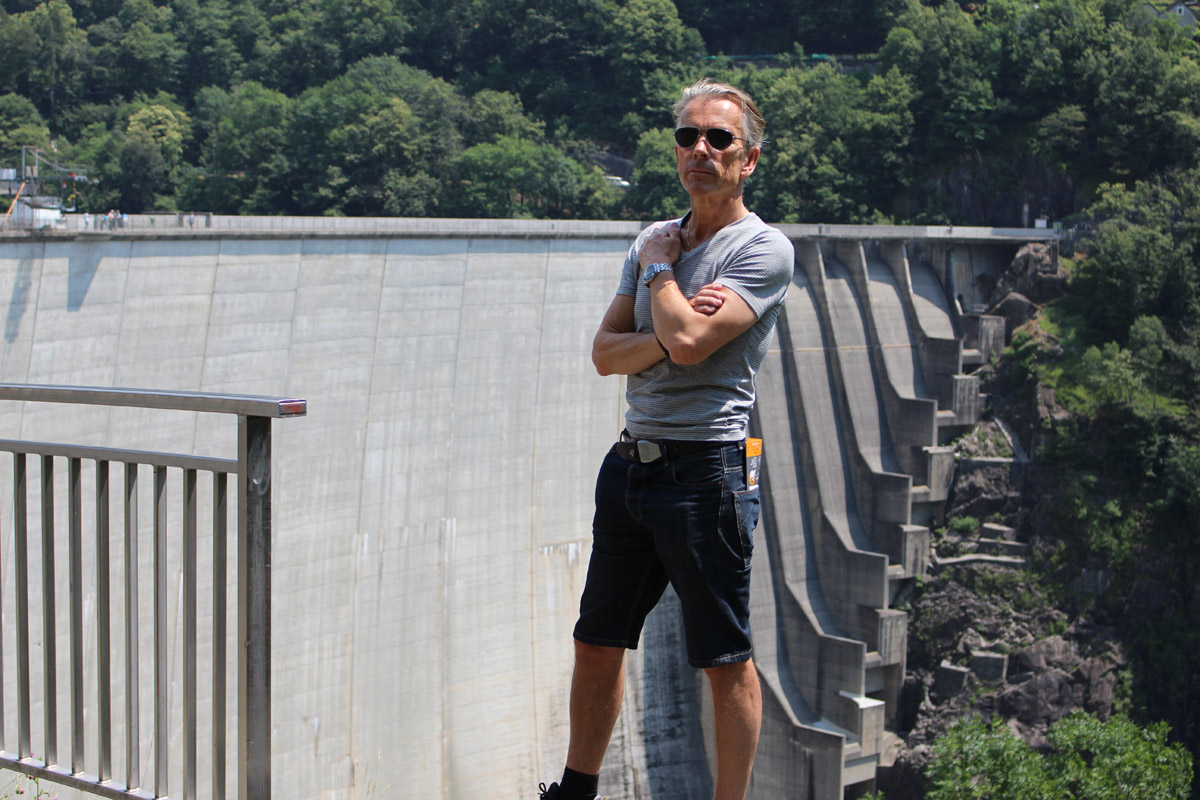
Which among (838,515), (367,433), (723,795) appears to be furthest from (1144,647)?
(723,795)

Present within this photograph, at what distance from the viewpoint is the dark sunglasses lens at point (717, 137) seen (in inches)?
127

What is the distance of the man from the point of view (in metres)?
3.09

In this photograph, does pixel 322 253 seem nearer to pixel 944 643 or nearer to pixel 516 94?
pixel 944 643

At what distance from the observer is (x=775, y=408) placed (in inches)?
934

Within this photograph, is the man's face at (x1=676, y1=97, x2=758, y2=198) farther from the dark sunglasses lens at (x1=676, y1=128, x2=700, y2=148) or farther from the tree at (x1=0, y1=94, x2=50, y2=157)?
the tree at (x1=0, y1=94, x2=50, y2=157)

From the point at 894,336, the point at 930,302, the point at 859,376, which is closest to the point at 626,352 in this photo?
the point at 859,376

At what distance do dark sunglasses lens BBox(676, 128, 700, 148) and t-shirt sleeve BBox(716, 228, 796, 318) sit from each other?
1.06 feet

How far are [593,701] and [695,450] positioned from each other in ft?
2.58

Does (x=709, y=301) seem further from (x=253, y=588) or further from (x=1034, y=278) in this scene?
(x=1034, y=278)

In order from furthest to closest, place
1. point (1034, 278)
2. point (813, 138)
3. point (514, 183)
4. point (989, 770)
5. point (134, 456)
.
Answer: point (514, 183) → point (813, 138) → point (1034, 278) → point (989, 770) → point (134, 456)

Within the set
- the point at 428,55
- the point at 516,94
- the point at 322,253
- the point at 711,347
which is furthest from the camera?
the point at 428,55

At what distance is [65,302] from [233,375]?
2.44 metres

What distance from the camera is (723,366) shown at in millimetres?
3156

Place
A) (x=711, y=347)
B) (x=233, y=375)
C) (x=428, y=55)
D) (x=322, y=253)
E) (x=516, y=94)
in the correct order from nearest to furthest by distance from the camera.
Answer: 1. (x=711, y=347)
2. (x=233, y=375)
3. (x=322, y=253)
4. (x=516, y=94)
5. (x=428, y=55)
